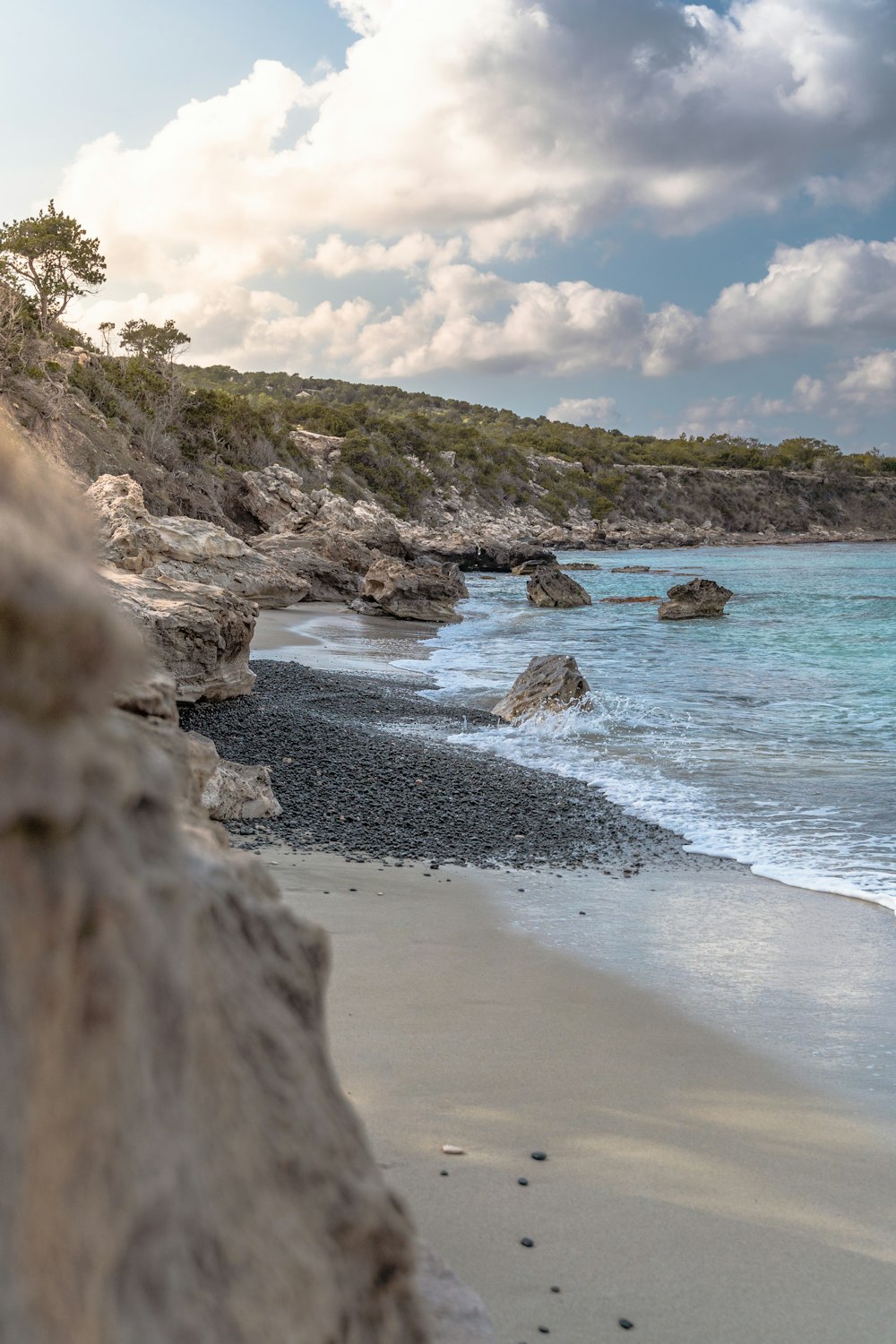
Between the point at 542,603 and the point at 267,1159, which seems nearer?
the point at 267,1159

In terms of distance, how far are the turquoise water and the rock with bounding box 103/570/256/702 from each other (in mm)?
2613

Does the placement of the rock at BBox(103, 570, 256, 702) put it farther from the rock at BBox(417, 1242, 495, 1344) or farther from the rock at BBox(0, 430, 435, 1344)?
the rock at BBox(0, 430, 435, 1344)

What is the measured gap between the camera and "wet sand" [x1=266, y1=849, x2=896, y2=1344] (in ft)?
7.63

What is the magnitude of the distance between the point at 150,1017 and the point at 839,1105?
3.14m

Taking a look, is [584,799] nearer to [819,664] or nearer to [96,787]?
[96,787]

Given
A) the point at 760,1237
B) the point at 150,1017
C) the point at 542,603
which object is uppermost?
the point at 542,603

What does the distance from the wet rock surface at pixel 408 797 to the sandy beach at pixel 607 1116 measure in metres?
0.68

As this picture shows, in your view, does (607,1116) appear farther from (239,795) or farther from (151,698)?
(239,795)

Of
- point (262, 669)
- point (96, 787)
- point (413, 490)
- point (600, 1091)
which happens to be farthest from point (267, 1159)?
point (413, 490)

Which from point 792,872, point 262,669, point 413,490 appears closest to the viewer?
point 792,872

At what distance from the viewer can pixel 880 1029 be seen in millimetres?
4152

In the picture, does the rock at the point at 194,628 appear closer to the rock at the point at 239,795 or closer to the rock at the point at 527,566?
the rock at the point at 239,795

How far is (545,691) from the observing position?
39.3 ft

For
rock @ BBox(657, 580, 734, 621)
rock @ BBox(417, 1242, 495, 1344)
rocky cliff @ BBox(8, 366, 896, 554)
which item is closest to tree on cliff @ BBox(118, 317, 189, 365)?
rocky cliff @ BBox(8, 366, 896, 554)
